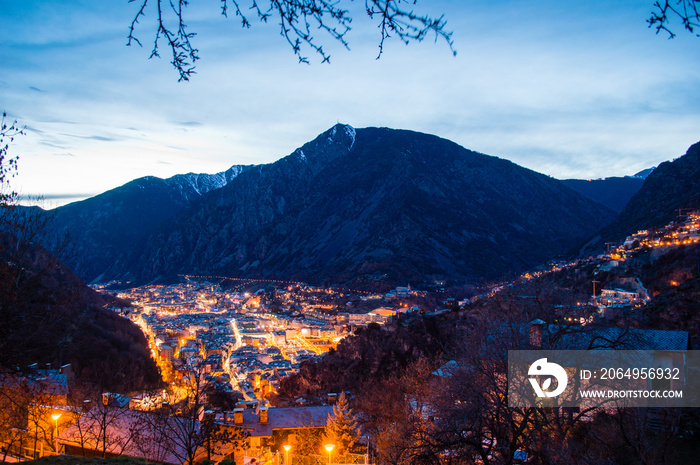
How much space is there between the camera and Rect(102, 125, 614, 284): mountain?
10100 centimetres

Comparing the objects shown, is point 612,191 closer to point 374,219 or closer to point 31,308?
point 374,219

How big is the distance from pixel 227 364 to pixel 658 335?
102 feet

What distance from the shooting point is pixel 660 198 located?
74.6 meters

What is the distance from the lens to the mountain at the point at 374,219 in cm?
10100

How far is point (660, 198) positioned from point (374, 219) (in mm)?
59759

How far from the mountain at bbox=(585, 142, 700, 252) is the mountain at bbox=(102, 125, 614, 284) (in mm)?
23261

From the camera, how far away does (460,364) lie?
1088cm

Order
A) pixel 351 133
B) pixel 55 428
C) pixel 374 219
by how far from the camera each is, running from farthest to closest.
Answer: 1. pixel 351 133
2. pixel 374 219
3. pixel 55 428

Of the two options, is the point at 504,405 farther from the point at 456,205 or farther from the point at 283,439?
the point at 456,205

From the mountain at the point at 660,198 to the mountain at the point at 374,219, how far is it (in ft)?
76.3

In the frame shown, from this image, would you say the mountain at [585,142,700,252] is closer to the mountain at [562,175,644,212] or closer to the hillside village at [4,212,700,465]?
the hillside village at [4,212,700,465]

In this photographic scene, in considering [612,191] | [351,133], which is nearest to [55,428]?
[351,133]

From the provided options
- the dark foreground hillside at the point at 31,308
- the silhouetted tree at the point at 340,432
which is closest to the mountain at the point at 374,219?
the silhouetted tree at the point at 340,432

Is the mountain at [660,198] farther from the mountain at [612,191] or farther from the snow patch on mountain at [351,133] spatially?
the mountain at [612,191]
